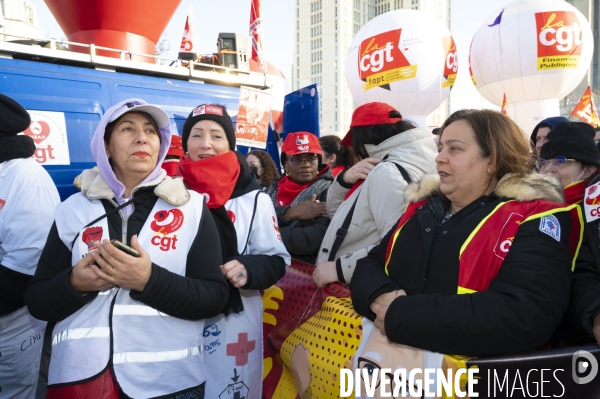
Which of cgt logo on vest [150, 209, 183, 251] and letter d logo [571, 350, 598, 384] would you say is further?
cgt logo on vest [150, 209, 183, 251]

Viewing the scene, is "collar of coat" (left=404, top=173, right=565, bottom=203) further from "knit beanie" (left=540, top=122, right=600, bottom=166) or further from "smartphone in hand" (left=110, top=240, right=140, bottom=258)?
"smartphone in hand" (left=110, top=240, right=140, bottom=258)

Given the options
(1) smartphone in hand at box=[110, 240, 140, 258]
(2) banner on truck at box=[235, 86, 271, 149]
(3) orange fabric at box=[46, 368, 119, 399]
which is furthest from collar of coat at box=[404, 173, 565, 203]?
(2) banner on truck at box=[235, 86, 271, 149]

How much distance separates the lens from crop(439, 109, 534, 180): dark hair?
1910mm

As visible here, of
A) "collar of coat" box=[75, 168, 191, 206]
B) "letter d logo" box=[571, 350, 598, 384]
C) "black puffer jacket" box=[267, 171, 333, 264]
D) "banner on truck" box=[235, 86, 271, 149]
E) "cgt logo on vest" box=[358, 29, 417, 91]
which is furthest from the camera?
"cgt logo on vest" box=[358, 29, 417, 91]

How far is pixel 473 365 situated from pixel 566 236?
1.90 ft

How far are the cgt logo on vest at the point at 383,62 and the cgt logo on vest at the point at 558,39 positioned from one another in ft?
10.5

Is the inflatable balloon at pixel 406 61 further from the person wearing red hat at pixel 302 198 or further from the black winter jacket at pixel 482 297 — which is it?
the black winter jacket at pixel 482 297

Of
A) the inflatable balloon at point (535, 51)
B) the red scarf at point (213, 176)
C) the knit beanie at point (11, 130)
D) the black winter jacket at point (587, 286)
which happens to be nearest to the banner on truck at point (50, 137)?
the knit beanie at point (11, 130)

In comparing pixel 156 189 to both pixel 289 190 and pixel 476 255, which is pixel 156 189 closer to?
pixel 476 255

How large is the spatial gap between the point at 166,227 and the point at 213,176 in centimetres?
61

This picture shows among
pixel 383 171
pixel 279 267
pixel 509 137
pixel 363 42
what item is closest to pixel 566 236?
pixel 509 137

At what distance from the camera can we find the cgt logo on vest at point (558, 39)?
10.4 meters

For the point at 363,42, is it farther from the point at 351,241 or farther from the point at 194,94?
the point at 351,241

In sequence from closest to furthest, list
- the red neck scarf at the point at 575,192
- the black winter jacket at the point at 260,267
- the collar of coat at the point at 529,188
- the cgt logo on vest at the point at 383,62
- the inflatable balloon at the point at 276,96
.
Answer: the collar of coat at the point at 529,188, the red neck scarf at the point at 575,192, the black winter jacket at the point at 260,267, the inflatable balloon at the point at 276,96, the cgt logo on vest at the point at 383,62
